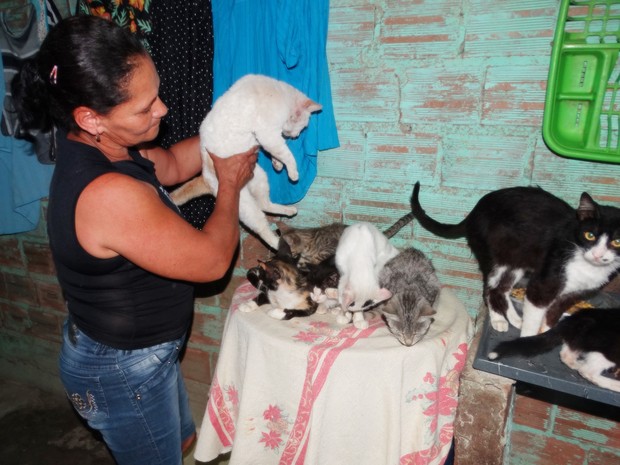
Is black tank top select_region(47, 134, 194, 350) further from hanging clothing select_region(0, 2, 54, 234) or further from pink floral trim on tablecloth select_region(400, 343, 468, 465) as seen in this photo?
hanging clothing select_region(0, 2, 54, 234)

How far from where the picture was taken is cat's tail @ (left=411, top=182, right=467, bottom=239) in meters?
1.66

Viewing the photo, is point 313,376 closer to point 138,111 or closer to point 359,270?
point 359,270

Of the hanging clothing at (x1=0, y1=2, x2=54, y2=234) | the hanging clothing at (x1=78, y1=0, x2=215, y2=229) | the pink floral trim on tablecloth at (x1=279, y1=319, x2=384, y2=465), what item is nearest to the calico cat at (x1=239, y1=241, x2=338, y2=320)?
the pink floral trim on tablecloth at (x1=279, y1=319, x2=384, y2=465)

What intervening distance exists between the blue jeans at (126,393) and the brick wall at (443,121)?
1.00 m

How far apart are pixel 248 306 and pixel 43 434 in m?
2.25

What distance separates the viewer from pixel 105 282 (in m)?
1.20

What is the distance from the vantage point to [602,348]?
3.91ft

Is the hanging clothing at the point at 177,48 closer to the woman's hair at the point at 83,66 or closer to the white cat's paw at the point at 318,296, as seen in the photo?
the woman's hair at the point at 83,66

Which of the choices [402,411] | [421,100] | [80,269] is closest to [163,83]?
[80,269]

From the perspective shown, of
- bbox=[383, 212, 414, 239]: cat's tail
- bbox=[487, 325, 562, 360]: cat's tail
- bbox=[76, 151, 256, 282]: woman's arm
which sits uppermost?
bbox=[76, 151, 256, 282]: woman's arm

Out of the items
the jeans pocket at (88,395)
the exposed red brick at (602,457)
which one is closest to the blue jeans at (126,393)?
the jeans pocket at (88,395)

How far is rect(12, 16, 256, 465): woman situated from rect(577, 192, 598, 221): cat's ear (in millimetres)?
1133

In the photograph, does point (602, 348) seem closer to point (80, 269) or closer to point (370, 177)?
point (370, 177)

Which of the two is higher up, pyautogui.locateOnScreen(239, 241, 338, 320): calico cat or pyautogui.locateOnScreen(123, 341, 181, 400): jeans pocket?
pyautogui.locateOnScreen(239, 241, 338, 320): calico cat
